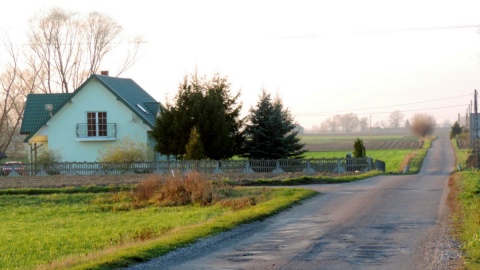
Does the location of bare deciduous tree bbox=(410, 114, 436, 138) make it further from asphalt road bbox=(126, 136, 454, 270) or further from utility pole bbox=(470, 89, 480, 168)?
asphalt road bbox=(126, 136, 454, 270)

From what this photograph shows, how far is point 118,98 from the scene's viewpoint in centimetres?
4962

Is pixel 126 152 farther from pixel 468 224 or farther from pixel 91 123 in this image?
pixel 468 224

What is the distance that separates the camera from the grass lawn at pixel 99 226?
13766 mm

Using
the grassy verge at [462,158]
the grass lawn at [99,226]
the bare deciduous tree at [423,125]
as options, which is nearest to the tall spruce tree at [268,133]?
the grass lawn at [99,226]

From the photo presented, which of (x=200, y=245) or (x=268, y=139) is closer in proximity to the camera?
(x=200, y=245)

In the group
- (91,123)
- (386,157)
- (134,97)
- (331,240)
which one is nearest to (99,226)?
(331,240)

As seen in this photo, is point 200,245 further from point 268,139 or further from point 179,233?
point 268,139

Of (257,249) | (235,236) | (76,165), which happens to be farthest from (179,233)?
(76,165)

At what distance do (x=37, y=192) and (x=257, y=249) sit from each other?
21809 millimetres

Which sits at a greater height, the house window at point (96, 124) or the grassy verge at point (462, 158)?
the house window at point (96, 124)

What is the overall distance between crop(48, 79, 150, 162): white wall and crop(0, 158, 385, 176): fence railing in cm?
717

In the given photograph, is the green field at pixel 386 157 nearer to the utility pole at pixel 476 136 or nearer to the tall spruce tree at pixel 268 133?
the utility pole at pixel 476 136

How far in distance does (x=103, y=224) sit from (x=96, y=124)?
95.9ft

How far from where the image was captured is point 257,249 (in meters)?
13.9
